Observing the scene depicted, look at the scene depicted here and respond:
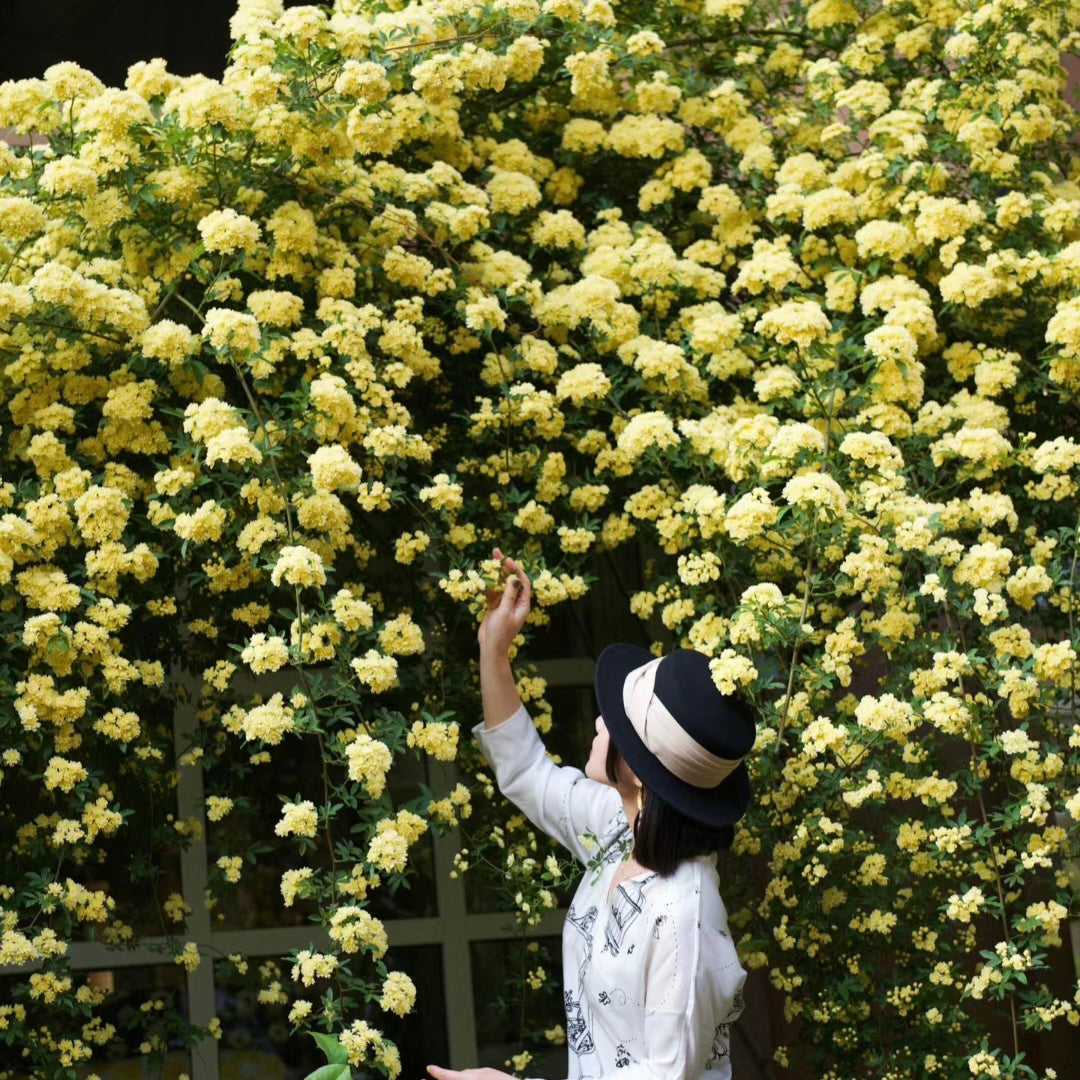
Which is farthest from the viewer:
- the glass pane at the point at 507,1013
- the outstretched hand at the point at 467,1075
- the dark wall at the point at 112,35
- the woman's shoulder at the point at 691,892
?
the dark wall at the point at 112,35

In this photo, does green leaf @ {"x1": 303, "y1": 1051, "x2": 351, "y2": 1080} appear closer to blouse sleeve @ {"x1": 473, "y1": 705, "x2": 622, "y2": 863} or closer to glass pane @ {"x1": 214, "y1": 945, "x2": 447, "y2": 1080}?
blouse sleeve @ {"x1": 473, "y1": 705, "x2": 622, "y2": 863}

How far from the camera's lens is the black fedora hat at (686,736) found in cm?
243

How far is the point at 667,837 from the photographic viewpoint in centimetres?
244

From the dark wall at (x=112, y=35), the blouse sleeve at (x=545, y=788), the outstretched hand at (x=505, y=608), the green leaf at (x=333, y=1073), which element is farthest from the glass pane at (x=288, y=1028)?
the dark wall at (x=112, y=35)

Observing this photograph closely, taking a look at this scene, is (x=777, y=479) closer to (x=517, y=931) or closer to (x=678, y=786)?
(x=678, y=786)

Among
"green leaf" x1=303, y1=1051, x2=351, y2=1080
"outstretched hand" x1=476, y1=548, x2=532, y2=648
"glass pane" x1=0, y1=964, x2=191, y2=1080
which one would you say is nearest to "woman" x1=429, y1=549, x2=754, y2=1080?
"outstretched hand" x1=476, y1=548, x2=532, y2=648

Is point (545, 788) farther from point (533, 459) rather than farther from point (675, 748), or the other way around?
point (533, 459)

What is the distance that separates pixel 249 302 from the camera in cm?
304

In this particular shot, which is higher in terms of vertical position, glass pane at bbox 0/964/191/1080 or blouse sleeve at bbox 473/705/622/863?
blouse sleeve at bbox 473/705/622/863

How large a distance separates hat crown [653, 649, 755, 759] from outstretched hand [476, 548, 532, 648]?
0.46 metres

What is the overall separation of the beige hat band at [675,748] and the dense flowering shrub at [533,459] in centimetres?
15

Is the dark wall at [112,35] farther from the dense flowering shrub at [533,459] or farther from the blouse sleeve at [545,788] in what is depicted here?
the blouse sleeve at [545,788]

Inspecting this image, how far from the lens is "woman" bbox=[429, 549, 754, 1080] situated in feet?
7.56

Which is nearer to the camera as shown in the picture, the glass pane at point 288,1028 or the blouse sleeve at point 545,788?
the blouse sleeve at point 545,788
